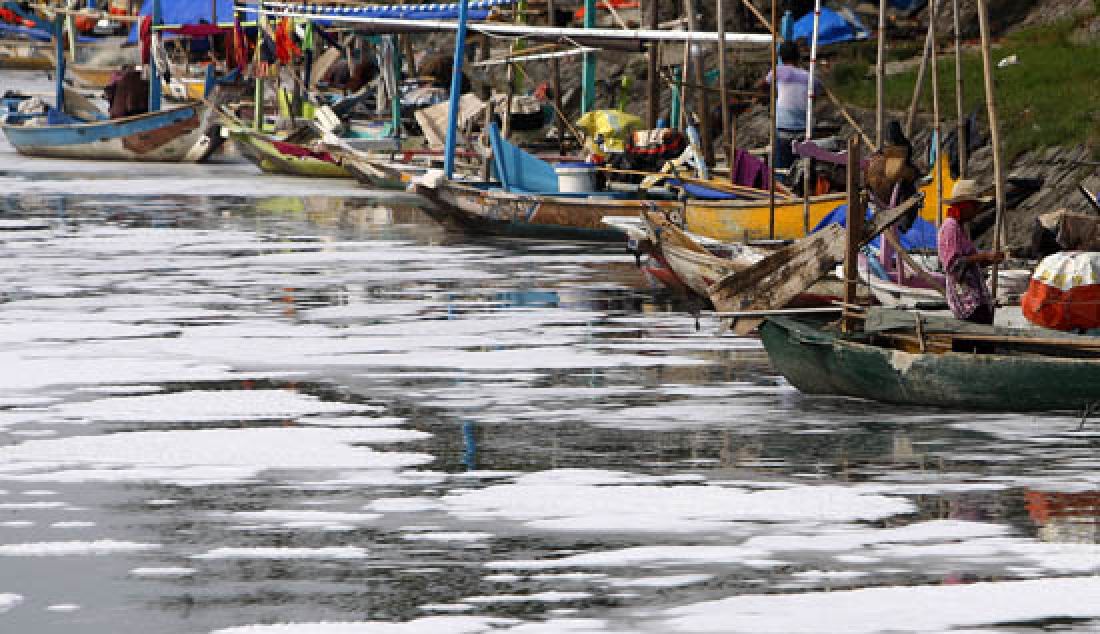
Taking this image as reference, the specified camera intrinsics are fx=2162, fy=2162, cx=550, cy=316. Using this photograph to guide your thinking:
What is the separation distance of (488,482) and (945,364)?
3.32 meters

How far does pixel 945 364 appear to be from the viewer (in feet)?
43.4

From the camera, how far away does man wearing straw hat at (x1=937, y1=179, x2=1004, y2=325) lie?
45.2 ft

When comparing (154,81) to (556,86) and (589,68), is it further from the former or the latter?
(589,68)

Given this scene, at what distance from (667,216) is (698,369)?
268 inches

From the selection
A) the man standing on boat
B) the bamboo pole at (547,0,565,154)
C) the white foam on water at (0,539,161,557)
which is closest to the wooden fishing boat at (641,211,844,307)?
the man standing on boat

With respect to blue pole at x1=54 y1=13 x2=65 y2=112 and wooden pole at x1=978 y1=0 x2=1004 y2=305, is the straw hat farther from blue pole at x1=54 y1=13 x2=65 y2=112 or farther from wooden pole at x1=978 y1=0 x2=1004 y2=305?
blue pole at x1=54 y1=13 x2=65 y2=112

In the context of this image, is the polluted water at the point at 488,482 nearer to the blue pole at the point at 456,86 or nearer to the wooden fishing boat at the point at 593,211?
the wooden fishing boat at the point at 593,211

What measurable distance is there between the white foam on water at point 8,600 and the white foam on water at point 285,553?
38.4 inches

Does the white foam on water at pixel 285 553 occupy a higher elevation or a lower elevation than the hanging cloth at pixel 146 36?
lower

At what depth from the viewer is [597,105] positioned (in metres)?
40.1

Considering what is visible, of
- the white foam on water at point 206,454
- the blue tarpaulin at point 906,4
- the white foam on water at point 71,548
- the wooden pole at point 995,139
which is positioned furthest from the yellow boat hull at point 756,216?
the blue tarpaulin at point 906,4

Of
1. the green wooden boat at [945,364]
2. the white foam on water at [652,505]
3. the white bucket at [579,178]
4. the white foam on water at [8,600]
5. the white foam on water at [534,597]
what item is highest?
the white bucket at [579,178]

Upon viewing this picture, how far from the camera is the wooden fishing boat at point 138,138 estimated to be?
44812 millimetres

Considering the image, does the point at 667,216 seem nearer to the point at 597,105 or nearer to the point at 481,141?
the point at 481,141
